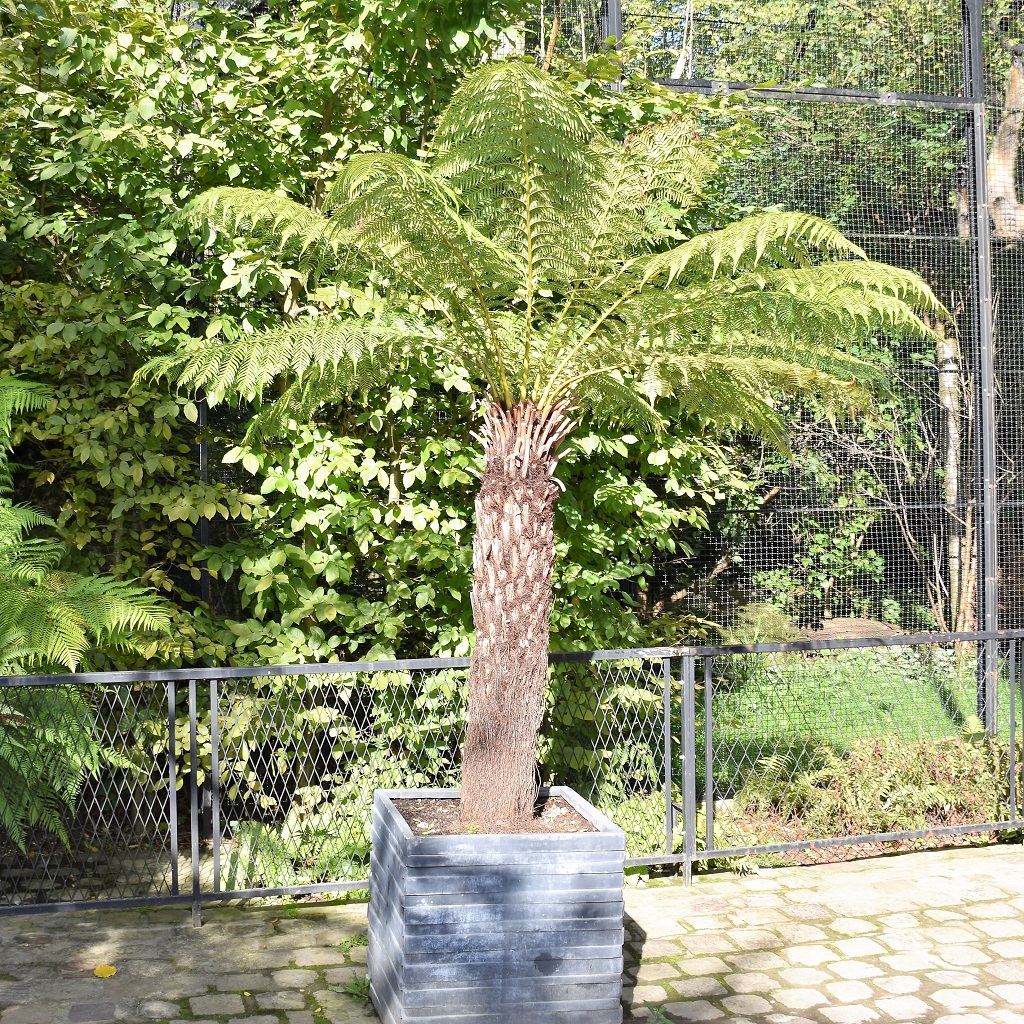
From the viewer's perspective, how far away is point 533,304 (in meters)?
3.91

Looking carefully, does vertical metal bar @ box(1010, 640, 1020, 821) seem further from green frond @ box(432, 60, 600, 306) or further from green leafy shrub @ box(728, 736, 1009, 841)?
green frond @ box(432, 60, 600, 306)

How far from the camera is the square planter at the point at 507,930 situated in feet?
10.6

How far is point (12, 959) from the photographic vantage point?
398cm

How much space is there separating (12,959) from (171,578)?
7.21 feet

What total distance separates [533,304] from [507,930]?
2.12 meters

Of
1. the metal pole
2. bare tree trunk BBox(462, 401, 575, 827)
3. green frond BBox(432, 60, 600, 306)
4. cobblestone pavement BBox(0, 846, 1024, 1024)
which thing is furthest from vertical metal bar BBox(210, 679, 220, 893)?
the metal pole

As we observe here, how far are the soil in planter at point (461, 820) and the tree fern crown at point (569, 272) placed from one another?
1.49 m

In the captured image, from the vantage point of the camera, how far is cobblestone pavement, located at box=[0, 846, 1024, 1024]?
11.7 ft

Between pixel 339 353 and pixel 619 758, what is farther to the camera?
pixel 619 758

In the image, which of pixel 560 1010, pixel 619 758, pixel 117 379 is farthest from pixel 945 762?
pixel 117 379

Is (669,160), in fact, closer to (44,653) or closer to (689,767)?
(689,767)

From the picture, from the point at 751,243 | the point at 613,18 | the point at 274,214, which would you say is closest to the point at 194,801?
the point at 274,214

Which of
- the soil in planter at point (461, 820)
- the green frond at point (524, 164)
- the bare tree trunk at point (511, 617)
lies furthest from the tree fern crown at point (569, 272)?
the soil in planter at point (461, 820)

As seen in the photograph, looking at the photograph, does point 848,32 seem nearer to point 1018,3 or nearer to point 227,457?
point 1018,3
